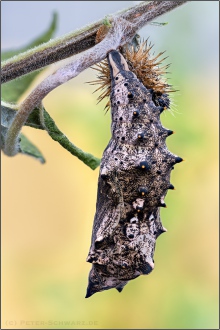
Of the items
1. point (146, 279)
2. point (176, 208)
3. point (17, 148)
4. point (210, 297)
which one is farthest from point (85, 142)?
point (17, 148)

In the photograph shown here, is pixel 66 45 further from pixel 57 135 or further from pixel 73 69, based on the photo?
pixel 57 135

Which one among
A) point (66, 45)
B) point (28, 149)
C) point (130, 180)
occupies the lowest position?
point (130, 180)

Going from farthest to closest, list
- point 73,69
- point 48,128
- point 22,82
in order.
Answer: point 22,82, point 48,128, point 73,69

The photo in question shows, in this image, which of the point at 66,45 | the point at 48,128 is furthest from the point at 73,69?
the point at 48,128

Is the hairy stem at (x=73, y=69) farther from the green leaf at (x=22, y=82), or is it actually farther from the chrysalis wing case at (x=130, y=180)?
the green leaf at (x=22, y=82)

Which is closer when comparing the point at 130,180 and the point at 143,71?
the point at 130,180

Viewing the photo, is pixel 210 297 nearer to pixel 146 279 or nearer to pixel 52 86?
pixel 146 279

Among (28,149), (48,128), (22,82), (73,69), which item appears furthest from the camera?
(22,82)
